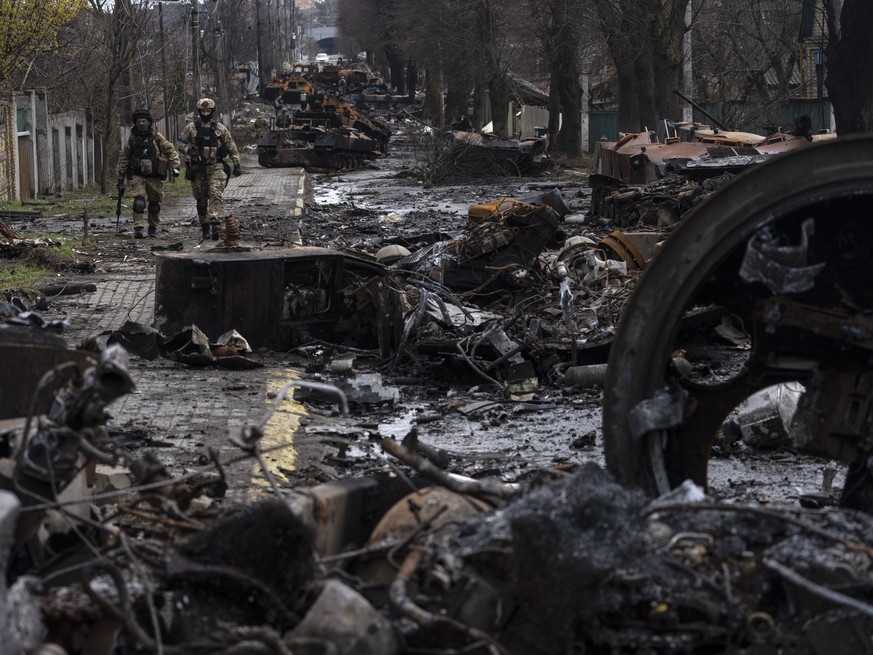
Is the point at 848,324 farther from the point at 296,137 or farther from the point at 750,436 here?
the point at 296,137

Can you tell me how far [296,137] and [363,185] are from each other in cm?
762

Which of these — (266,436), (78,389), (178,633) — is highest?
(78,389)

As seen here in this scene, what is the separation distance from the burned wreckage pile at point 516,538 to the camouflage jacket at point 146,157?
607 inches

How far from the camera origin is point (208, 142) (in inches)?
794

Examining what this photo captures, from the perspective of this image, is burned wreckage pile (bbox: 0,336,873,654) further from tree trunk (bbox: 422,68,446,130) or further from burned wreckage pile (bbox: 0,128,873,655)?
→ tree trunk (bbox: 422,68,446,130)

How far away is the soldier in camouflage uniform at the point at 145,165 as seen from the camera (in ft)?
67.1

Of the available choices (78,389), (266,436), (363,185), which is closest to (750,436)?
(266,436)

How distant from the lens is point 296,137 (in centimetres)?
4366

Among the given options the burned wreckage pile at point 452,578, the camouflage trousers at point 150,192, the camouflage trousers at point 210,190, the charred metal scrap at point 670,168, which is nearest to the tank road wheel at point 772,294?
the burned wreckage pile at point 452,578

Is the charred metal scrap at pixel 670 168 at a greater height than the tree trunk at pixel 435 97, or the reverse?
the tree trunk at pixel 435 97

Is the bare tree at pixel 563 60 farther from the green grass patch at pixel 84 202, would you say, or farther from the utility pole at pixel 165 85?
the green grass patch at pixel 84 202

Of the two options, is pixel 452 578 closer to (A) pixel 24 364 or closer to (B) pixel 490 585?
(B) pixel 490 585

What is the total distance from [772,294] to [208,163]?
55.1ft

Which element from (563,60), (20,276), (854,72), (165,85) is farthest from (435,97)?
(20,276)
